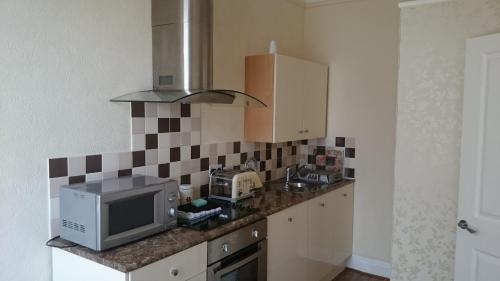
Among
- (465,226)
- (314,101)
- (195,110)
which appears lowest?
(465,226)

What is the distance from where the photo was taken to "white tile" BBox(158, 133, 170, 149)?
2486 mm

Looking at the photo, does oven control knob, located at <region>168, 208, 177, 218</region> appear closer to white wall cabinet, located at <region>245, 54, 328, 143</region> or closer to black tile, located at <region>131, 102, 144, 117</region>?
black tile, located at <region>131, 102, 144, 117</region>

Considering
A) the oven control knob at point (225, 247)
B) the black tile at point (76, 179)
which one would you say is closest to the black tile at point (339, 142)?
the oven control knob at point (225, 247)

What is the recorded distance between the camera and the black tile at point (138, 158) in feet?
7.70

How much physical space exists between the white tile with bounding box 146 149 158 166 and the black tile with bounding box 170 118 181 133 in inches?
7.5

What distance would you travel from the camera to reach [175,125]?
258 centimetres

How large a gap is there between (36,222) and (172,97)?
91 cm

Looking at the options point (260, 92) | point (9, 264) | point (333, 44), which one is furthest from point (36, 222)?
point (333, 44)

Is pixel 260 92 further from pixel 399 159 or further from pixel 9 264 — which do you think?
pixel 9 264

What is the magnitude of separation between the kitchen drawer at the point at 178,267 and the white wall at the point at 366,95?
2184 mm

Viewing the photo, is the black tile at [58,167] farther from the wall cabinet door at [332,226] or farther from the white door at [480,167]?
the white door at [480,167]

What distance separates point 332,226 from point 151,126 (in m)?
1.89

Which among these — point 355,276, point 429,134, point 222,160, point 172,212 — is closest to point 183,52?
point 172,212

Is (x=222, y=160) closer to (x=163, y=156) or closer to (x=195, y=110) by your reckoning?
(x=195, y=110)
